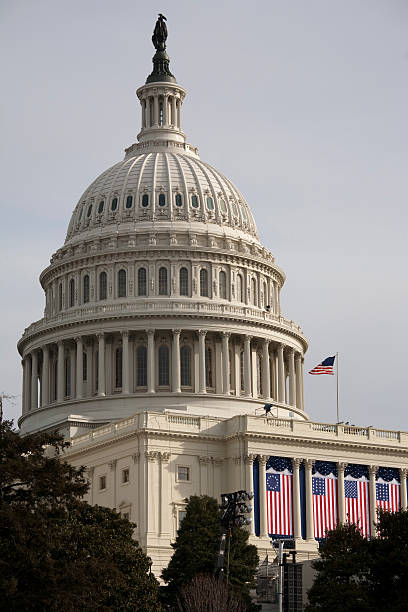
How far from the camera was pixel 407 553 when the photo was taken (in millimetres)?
95188

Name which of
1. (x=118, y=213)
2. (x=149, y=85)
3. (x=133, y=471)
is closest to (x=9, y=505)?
(x=133, y=471)

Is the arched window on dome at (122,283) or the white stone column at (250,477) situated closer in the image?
the white stone column at (250,477)

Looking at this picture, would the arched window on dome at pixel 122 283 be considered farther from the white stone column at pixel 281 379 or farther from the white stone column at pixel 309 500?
the white stone column at pixel 309 500

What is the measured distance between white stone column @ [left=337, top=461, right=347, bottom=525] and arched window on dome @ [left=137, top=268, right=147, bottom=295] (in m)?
32.7

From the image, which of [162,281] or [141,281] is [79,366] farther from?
[162,281]

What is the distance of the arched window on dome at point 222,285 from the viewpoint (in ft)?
529

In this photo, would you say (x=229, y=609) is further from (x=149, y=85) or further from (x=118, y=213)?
(x=149, y=85)

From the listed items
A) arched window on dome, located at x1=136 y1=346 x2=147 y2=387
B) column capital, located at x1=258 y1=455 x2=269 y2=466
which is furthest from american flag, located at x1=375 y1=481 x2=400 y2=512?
arched window on dome, located at x1=136 y1=346 x2=147 y2=387

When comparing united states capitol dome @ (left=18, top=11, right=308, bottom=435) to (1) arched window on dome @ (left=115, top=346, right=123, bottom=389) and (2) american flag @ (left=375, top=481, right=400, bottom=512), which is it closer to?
(1) arched window on dome @ (left=115, top=346, right=123, bottom=389)

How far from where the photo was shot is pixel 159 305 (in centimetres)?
15612

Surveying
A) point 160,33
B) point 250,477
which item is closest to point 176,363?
point 250,477

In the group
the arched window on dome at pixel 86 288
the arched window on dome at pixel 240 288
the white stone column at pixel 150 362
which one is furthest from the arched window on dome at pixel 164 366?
the arched window on dome at pixel 86 288

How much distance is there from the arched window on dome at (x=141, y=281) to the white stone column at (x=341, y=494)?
107 ft

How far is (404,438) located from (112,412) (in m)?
28.5
